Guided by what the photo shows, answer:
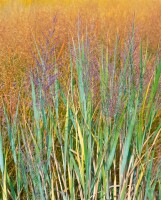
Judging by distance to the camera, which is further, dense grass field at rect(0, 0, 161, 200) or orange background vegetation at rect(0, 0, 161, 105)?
orange background vegetation at rect(0, 0, 161, 105)

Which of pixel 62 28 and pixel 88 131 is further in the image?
pixel 62 28

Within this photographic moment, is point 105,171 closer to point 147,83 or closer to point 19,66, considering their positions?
point 147,83

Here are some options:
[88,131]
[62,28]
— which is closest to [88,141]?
[88,131]

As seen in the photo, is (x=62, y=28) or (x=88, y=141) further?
(x=62, y=28)

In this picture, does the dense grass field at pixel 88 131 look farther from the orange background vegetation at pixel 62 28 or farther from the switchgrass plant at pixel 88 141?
the orange background vegetation at pixel 62 28

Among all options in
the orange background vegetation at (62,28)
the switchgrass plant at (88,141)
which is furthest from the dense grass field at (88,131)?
the orange background vegetation at (62,28)

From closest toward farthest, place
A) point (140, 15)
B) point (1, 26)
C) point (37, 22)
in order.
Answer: point (1, 26) → point (37, 22) → point (140, 15)

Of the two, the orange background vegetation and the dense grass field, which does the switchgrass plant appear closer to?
the dense grass field

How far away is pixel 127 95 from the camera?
145cm

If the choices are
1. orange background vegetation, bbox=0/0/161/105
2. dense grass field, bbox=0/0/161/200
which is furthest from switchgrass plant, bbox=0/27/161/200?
orange background vegetation, bbox=0/0/161/105

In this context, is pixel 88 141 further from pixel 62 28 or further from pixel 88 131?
pixel 62 28

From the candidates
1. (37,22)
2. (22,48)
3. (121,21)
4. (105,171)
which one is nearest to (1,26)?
(37,22)

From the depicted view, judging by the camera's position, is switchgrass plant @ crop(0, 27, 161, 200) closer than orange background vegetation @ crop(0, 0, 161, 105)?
Yes

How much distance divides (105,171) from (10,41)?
77.1 inches
